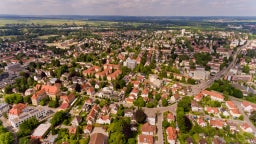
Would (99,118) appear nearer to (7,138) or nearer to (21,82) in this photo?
(7,138)

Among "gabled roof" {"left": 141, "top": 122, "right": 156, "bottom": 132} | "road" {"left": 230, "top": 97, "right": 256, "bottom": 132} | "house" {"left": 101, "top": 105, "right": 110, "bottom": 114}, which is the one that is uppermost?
"house" {"left": 101, "top": 105, "right": 110, "bottom": 114}

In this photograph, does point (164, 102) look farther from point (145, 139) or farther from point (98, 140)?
point (98, 140)

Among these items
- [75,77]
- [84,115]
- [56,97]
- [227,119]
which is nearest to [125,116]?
[84,115]

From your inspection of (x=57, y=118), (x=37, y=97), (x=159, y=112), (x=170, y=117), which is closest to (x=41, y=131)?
(x=57, y=118)

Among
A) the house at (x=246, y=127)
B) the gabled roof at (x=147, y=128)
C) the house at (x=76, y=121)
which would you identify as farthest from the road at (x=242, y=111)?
the house at (x=76, y=121)

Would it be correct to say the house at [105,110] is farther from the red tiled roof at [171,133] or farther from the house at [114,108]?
the red tiled roof at [171,133]

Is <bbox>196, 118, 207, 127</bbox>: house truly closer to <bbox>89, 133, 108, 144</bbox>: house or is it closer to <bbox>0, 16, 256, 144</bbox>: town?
<bbox>0, 16, 256, 144</bbox>: town

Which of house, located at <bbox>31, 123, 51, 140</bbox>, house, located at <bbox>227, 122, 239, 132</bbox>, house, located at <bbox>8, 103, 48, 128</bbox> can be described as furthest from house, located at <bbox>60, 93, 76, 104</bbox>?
house, located at <bbox>227, 122, 239, 132</bbox>
